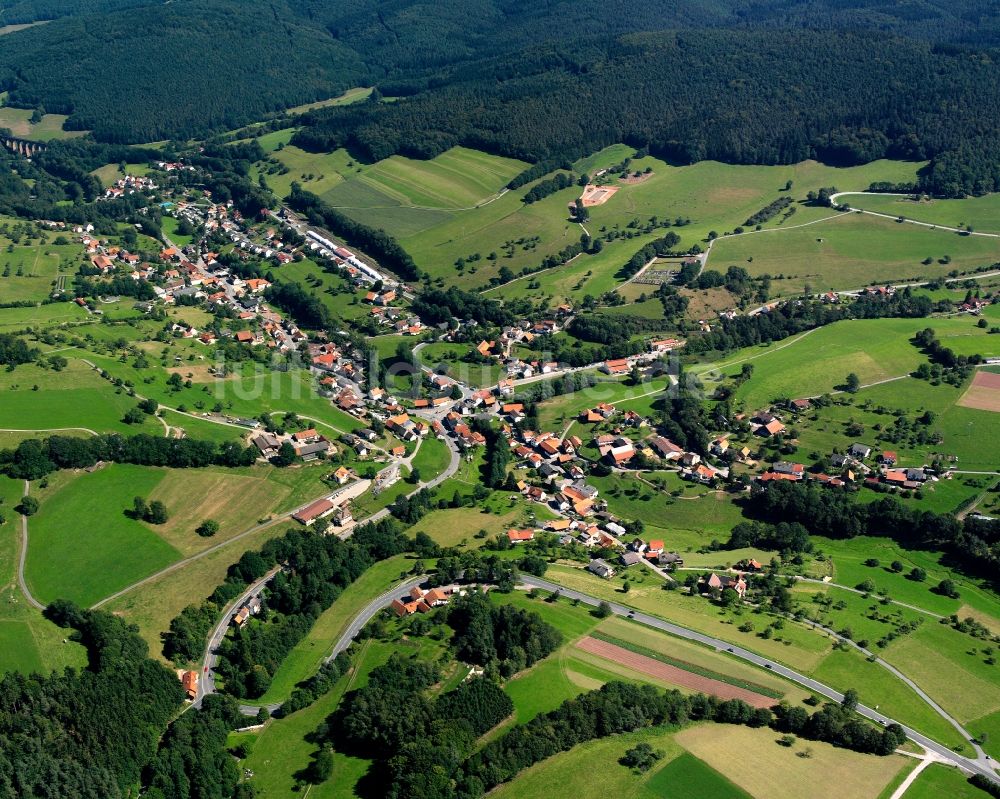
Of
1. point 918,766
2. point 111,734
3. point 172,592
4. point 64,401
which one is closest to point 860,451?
point 918,766

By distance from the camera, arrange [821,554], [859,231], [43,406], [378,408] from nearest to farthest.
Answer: [821,554] → [43,406] → [378,408] → [859,231]

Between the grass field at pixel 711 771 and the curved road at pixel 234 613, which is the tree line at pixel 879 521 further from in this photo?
the curved road at pixel 234 613

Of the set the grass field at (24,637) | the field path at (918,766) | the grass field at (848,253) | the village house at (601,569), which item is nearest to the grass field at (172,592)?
the grass field at (24,637)

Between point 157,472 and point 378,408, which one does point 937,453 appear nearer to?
point 378,408

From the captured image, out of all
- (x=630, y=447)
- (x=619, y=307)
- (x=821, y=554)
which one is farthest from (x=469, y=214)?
(x=821, y=554)

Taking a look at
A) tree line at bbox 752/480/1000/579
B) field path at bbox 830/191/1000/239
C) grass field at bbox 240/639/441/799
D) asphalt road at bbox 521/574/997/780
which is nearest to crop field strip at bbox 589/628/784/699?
asphalt road at bbox 521/574/997/780

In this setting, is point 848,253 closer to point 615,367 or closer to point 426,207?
point 615,367
